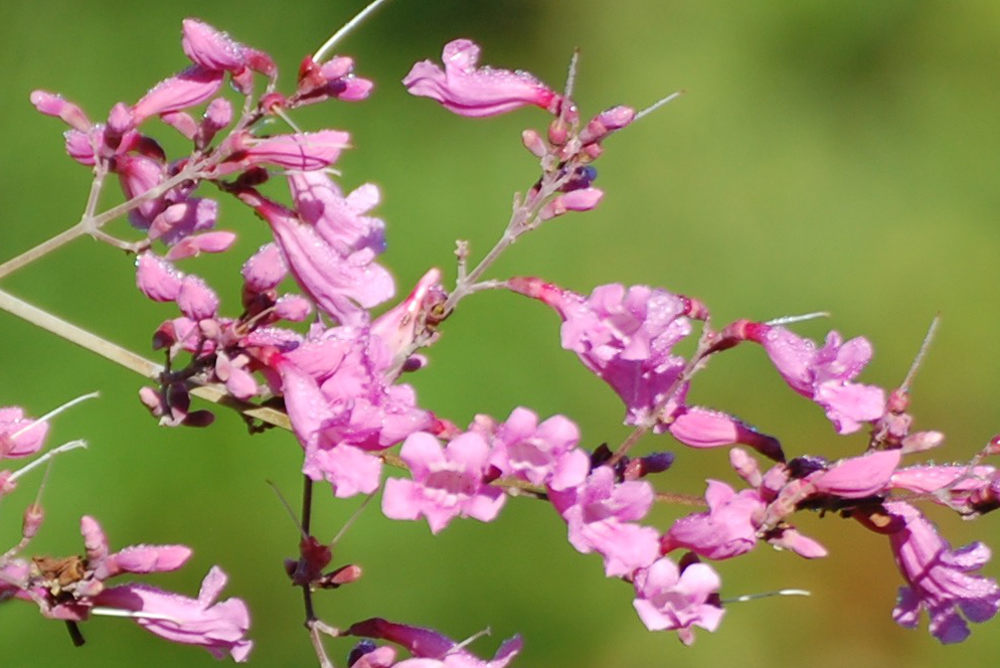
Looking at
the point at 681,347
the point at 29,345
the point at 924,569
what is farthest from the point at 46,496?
the point at 924,569

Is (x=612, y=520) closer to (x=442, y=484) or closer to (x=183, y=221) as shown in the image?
(x=442, y=484)

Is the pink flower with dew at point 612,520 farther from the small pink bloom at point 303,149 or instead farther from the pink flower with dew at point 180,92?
the pink flower with dew at point 180,92

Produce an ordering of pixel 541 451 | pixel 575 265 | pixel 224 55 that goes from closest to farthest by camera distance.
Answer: pixel 541 451
pixel 224 55
pixel 575 265

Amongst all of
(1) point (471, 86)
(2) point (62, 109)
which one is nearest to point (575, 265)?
(1) point (471, 86)

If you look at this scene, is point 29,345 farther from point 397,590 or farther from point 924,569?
point 924,569

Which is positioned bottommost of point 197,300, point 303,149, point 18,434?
point 18,434

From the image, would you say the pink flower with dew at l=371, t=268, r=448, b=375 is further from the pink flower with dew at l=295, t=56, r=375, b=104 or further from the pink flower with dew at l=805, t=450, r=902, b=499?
the pink flower with dew at l=805, t=450, r=902, b=499
